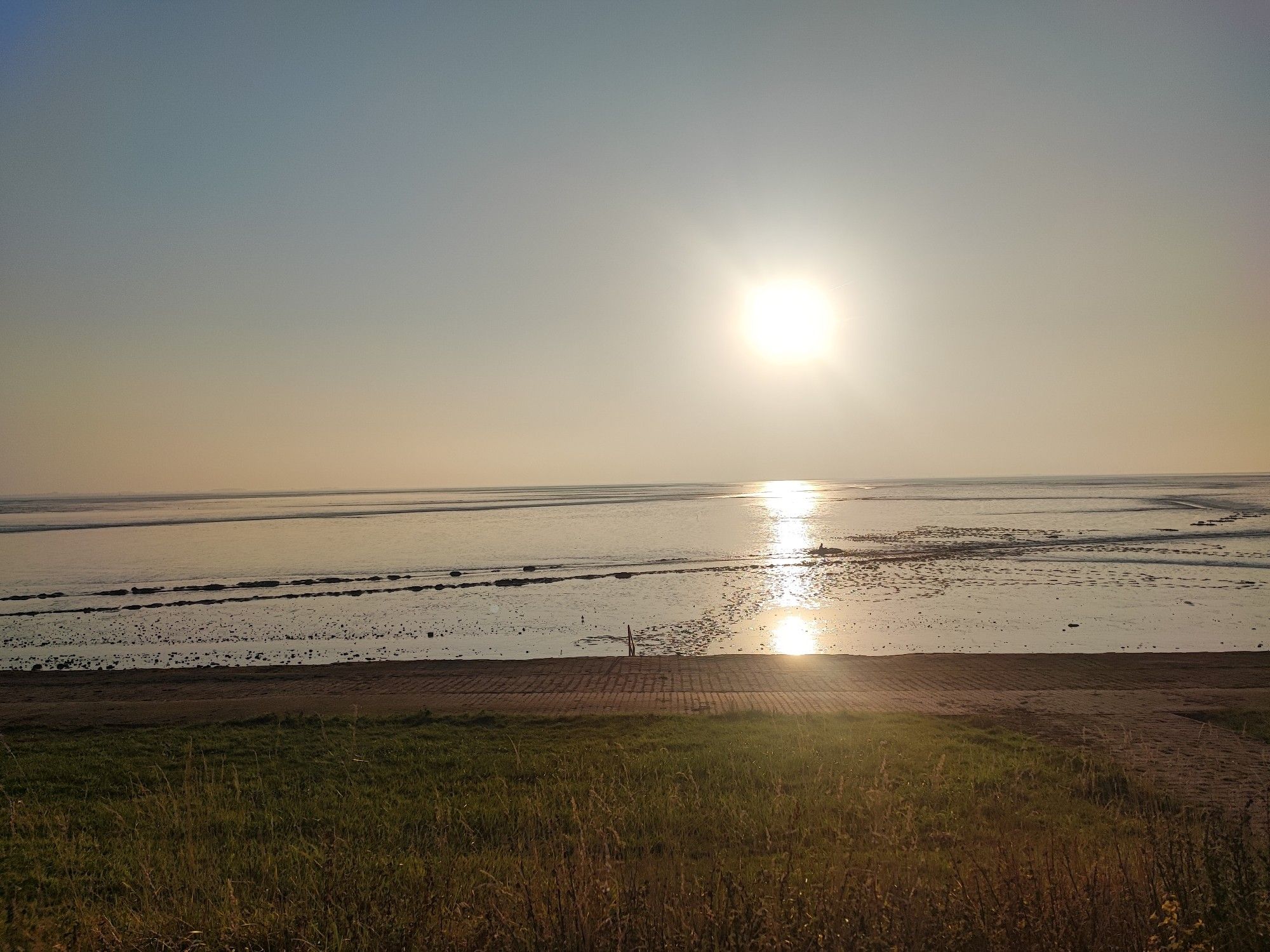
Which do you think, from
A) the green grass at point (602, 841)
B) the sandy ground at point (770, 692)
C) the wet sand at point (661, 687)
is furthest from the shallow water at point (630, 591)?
the green grass at point (602, 841)

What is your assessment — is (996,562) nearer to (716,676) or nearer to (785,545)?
(785,545)

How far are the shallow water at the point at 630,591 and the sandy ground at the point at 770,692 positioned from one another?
367 centimetres

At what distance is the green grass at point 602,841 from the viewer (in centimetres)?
487

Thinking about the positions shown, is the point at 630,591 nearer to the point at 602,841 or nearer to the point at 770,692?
the point at 770,692

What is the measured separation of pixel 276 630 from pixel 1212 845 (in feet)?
110

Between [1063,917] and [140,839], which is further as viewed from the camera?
[140,839]

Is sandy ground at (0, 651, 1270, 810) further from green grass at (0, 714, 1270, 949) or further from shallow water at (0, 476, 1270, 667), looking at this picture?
shallow water at (0, 476, 1270, 667)

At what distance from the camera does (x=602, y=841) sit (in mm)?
6605

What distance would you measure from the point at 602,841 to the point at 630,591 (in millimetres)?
36055

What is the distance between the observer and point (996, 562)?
2077 inches

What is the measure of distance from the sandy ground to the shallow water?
3.67m

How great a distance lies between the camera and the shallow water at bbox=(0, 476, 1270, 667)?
29.7m

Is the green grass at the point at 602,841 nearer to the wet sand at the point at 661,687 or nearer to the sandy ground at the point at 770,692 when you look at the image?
the sandy ground at the point at 770,692

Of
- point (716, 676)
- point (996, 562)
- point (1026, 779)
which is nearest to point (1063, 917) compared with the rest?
point (1026, 779)
